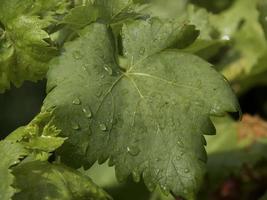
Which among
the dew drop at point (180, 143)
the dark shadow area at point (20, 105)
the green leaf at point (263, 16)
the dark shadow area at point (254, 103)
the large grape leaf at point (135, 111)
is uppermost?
the large grape leaf at point (135, 111)

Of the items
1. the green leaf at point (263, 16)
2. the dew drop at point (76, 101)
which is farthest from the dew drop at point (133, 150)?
the green leaf at point (263, 16)

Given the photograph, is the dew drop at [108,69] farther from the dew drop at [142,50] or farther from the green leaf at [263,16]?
the green leaf at [263,16]

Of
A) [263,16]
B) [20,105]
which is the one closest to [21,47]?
[263,16]

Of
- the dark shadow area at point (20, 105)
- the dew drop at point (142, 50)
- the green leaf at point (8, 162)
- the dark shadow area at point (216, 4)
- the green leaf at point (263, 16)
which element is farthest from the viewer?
the dark shadow area at point (216, 4)

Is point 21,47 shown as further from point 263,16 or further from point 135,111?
point 263,16

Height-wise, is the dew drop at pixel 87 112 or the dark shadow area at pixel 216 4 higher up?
the dew drop at pixel 87 112

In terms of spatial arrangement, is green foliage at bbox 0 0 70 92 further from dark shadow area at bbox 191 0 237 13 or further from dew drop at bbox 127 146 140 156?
dark shadow area at bbox 191 0 237 13

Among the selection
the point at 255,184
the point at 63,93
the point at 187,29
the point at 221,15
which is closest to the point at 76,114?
the point at 63,93

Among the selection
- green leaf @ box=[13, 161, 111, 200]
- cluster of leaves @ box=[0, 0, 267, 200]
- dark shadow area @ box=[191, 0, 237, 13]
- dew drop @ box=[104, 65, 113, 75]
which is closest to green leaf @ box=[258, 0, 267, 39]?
cluster of leaves @ box=[0, 0, 267, 200]
